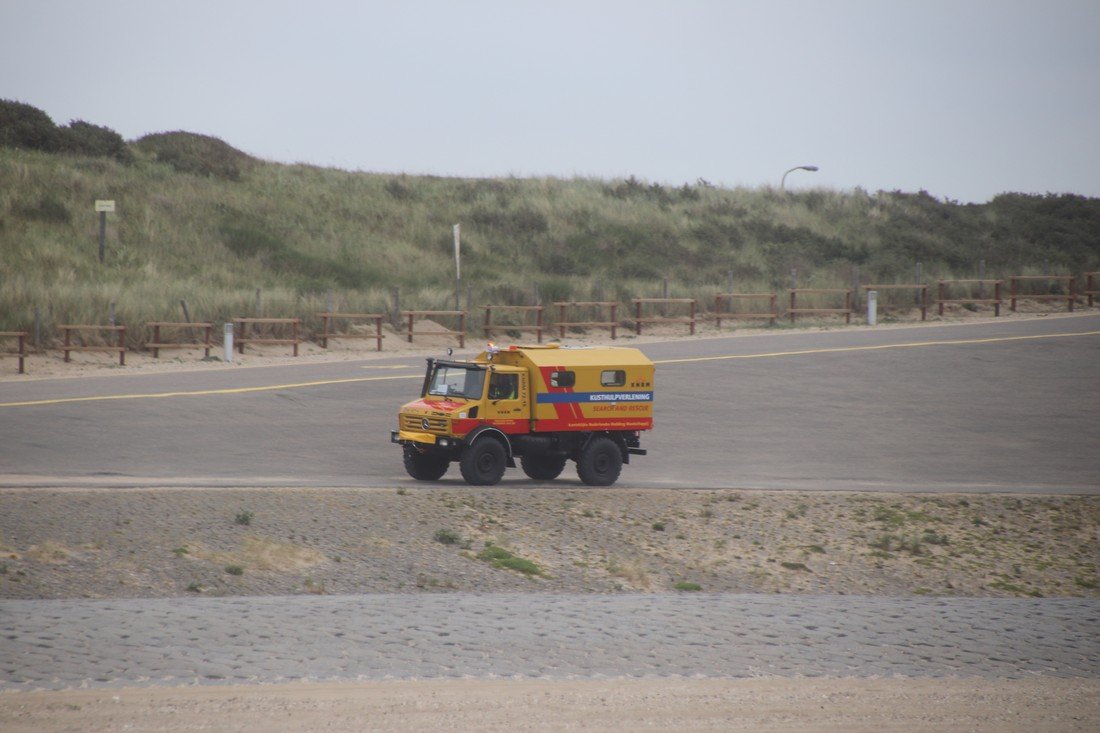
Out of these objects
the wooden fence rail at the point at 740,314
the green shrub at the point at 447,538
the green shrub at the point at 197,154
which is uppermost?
the green shrub at the point at 197,154

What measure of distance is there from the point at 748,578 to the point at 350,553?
5.13 metres

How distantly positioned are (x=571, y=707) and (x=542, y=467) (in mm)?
12618

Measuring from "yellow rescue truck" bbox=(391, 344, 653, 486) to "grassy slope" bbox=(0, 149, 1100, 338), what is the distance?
72.2ft

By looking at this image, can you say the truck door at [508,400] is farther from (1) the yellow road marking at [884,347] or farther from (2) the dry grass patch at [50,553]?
(1) the yellow road marking at [884,347]

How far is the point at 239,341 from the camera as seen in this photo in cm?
4128

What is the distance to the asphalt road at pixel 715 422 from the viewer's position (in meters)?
22.0

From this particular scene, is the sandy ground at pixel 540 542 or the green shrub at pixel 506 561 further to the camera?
the green shrub at pixel 506 561

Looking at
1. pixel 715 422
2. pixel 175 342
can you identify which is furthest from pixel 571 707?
pixel 175 342

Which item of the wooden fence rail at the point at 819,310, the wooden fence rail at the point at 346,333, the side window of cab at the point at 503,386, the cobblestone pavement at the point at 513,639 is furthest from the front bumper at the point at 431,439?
the wooden fence rail at the point at 819,310

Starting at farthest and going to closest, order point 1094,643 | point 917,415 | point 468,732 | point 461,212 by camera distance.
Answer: point 461,212
point 917,415
point 1094,643
point 468,732

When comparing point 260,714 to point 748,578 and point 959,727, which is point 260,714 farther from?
point 748,578

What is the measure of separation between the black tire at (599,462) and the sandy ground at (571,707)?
10.6 m

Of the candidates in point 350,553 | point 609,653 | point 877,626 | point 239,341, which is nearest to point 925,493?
point 877,626

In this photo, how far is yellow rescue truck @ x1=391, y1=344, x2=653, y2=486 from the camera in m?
20.2
